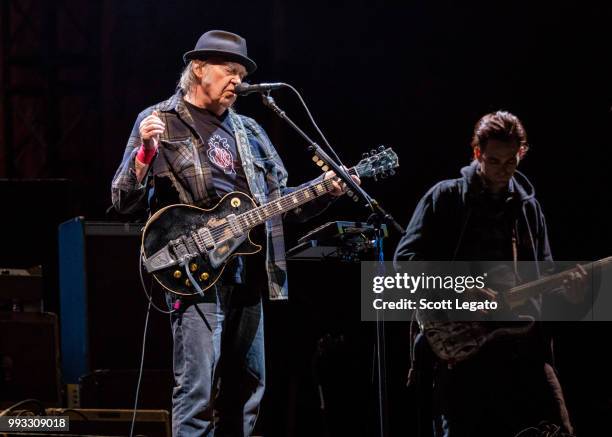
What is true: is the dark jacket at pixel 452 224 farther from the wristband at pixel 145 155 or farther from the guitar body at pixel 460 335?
the wristband at pixel 145 155

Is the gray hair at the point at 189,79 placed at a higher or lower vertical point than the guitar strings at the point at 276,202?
higher

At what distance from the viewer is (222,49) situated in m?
3.39

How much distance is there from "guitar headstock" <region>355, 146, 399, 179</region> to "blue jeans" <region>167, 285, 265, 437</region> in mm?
834

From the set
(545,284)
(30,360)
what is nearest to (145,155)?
(30,360)

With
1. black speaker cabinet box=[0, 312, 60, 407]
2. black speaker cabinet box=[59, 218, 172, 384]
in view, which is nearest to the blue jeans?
black speaker cabinet box=[59, 218, 172, 384]

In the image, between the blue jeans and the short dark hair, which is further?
the short dark hair

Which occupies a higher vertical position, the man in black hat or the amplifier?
the man in black hat

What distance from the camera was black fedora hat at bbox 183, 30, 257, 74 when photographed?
3.37 m

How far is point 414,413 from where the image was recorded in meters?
4.74

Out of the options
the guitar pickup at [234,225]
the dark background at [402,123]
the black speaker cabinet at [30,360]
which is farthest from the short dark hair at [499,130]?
the black speaker cabinet at [30,360]

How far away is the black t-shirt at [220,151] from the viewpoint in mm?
3223

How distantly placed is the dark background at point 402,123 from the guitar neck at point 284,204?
3.22 feet

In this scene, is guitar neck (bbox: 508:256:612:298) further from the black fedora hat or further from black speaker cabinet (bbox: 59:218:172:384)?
black speaker cabinet (bbox: 59:218:172:384)

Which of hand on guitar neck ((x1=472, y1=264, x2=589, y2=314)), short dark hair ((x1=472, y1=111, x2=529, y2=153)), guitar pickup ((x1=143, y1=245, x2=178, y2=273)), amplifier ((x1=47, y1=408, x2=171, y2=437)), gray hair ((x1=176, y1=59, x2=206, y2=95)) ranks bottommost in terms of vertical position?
amplifier ((x1=47, y1=408, x2=171, y2=437))
